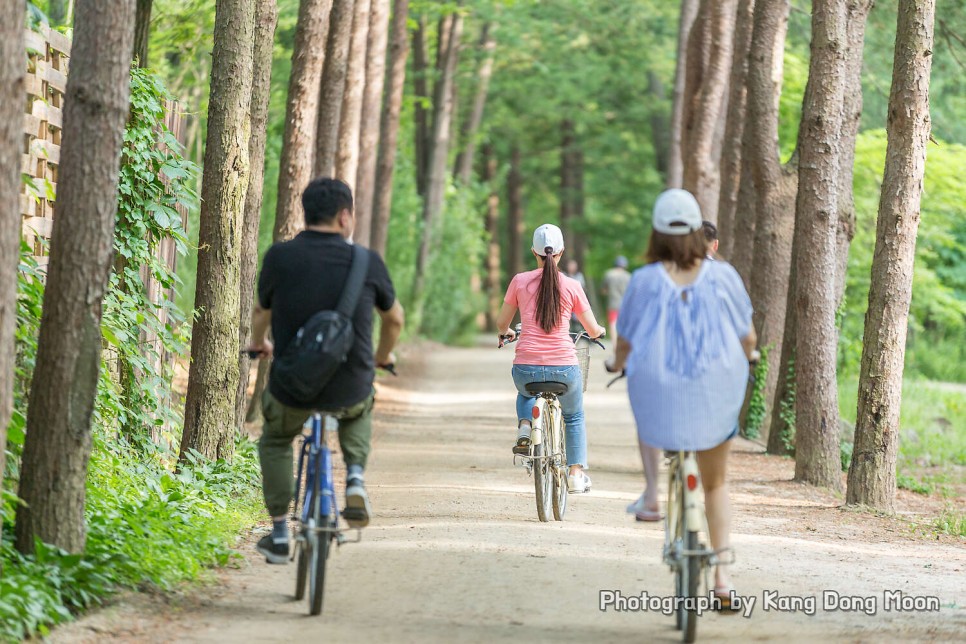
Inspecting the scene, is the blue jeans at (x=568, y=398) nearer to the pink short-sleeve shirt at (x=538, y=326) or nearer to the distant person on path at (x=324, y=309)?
the pink short-sleeve shirt at (x=538, y=326)

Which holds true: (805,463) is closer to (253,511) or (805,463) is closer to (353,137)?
(253,511)

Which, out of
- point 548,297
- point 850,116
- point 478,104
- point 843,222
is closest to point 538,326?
point 548,297

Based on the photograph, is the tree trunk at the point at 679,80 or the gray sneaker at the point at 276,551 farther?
the tree trunk at the point at 679,80

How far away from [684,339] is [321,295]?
1.80 metres

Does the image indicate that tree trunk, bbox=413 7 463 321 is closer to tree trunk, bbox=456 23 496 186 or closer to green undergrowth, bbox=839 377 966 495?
tree trunk, bbox=456 23 496 186

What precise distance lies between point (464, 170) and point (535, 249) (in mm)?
32581

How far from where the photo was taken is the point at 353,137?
19.8 m

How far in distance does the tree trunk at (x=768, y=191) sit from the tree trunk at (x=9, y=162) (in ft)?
38.6

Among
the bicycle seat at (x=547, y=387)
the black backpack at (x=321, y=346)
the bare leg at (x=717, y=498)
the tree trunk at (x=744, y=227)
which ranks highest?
the tree trunk at (x=744, y=227)

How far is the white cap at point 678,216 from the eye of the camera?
6.41m

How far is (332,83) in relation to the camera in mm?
17562

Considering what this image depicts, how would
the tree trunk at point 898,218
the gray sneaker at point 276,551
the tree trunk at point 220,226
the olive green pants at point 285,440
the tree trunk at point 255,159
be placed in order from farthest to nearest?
1. the tree trunk at point 255,159
2. the tree trunk at point 898,218
3. the tree trunk at point 220,226
4. the gray sneaker at point 276,551
5. the olive green pants at point 285,440

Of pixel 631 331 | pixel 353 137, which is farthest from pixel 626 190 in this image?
pixel 631 331

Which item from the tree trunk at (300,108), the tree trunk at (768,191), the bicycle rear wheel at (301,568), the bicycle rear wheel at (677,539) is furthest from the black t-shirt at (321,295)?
the tree trunk at (768,191)
